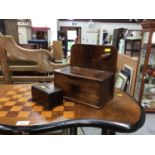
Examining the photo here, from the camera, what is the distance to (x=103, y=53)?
1081 mm

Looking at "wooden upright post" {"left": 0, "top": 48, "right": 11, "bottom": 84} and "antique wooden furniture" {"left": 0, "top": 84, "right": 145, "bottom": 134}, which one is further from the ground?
"wooden upright post" {"left": 0, "top": 48, "right": 11, "bottom": 84}

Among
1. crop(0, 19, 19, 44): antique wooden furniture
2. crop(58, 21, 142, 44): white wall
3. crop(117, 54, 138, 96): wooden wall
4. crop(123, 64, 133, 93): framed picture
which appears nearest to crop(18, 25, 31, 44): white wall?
crop(58, 21, 142, 44): white wall

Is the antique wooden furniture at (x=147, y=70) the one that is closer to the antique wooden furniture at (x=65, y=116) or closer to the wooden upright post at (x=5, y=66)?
the antique wooden furniture at (x=65, y=116)

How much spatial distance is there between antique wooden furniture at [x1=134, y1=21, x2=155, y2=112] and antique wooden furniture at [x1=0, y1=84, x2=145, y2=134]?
165 cm

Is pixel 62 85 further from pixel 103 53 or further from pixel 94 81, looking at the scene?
pixel 103 53

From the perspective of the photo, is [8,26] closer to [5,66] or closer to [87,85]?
[5,66]

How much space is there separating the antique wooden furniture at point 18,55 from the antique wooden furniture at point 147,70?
154 centimetres

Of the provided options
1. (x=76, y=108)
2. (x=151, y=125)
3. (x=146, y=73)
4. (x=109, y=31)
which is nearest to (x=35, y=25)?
(x=109, y=31)

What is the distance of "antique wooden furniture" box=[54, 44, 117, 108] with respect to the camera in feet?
3.23

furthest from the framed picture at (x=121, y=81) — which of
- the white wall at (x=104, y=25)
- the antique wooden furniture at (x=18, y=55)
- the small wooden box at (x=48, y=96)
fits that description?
the white wall at (x=104, y=25)

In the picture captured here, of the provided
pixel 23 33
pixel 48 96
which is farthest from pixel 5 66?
pixel 23 33

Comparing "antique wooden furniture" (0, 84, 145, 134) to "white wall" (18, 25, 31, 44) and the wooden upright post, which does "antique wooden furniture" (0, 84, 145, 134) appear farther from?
"white wall" (18, 25, 31, 44)

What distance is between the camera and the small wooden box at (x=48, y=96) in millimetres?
992
